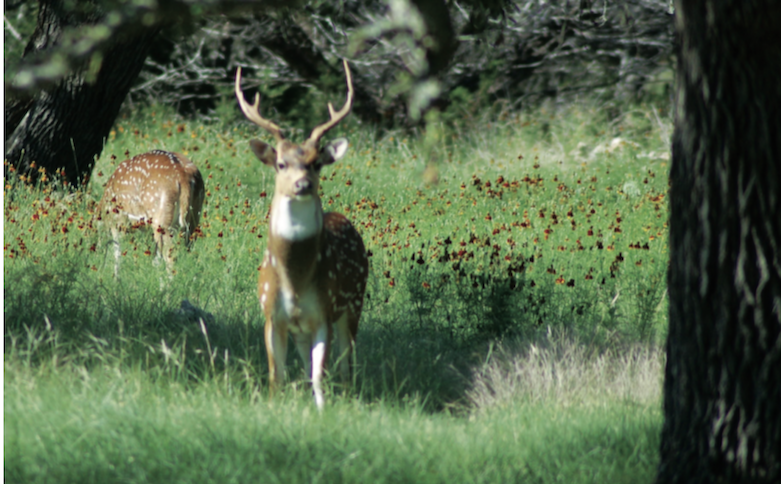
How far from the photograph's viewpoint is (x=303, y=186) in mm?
4375

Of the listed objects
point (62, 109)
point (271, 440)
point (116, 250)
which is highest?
point (62, 109)

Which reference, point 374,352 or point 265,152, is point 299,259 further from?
point 374,352

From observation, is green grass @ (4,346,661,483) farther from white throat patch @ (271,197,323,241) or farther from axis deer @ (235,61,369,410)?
white throat patch @ (271,197,323,241)

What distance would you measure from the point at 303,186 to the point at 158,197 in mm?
3900

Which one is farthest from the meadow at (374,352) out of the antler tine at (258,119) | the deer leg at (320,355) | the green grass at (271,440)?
the antler tine at (258,119)

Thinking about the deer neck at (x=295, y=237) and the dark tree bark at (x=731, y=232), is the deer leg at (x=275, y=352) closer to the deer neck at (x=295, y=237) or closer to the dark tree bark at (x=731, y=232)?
the deer neck at (x=295, y=237)

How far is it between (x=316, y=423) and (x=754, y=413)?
76.6 inches

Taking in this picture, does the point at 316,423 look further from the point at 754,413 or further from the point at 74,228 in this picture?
the point at 74,228

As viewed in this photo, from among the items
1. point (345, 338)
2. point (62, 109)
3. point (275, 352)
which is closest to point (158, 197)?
point (62, 109)

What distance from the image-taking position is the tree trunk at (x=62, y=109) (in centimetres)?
953

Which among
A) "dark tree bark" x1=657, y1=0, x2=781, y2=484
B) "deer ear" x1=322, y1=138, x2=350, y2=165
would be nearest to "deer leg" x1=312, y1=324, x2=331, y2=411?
"deer ear" x1=322, y1=138, x2=350, y2=165

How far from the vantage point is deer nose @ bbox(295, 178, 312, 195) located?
4375mm

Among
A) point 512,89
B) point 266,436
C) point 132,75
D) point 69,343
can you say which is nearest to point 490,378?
point 266,436

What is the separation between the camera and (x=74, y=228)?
8.29m
